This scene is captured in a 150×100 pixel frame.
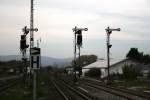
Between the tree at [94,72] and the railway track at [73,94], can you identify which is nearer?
the railway track at [73,94]

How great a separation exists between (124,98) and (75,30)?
126ft

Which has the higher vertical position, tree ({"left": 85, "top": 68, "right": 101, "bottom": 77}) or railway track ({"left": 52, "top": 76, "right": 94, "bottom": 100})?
railway track ({"left": 52, "top": 76, "right": 94, "bottom": 100})

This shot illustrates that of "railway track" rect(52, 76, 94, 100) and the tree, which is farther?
the tree

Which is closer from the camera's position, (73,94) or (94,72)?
(73,94)

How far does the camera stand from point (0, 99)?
32.8 metres

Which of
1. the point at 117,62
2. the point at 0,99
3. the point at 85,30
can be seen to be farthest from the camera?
the point at 117,62

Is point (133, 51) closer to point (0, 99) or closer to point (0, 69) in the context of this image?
point (0, 69)

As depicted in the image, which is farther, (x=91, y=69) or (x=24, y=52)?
(x=91, y=69)

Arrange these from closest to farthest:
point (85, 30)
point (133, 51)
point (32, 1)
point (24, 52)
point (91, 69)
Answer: point (32, 1)
point (24, 52)
point (85, 30)
point (91, 69)
point (133, 51)

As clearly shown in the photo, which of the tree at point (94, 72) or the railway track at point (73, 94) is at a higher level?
the railway track at point (73, 94)

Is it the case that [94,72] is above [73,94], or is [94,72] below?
below

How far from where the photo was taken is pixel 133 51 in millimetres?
155000

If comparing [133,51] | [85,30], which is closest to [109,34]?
[85,30]

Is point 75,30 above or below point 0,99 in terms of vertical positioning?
above
